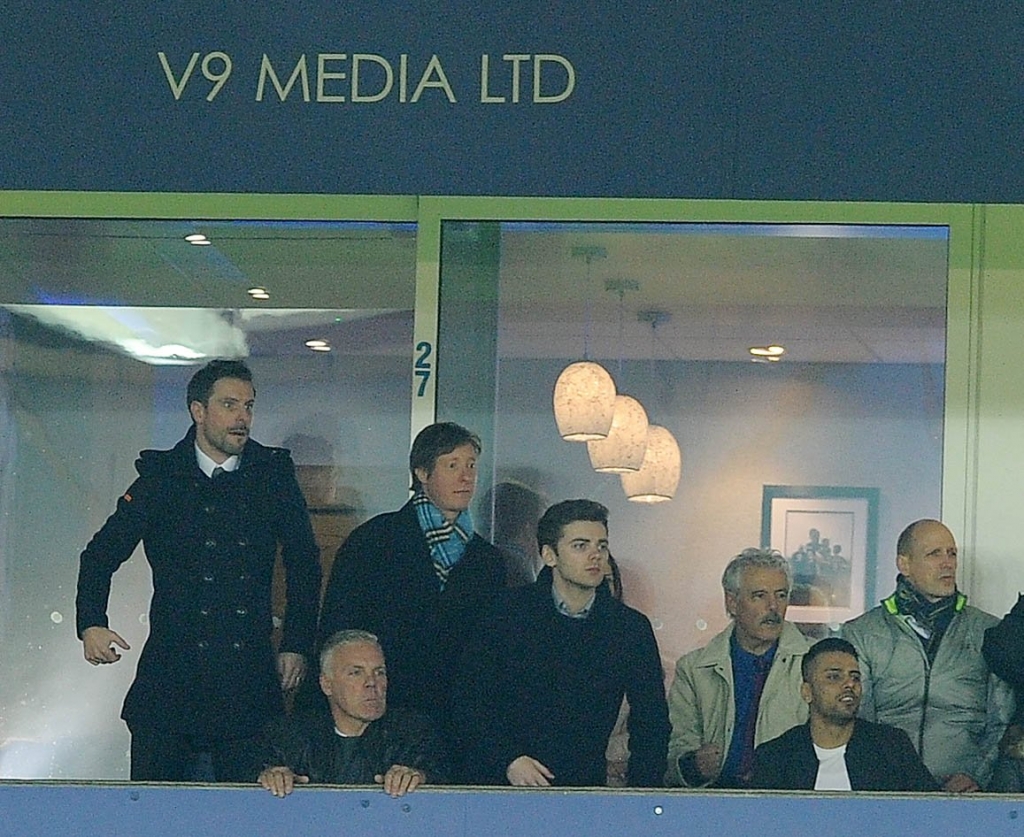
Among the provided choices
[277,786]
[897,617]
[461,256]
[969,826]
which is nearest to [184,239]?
[461,256]

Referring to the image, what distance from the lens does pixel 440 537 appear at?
5227mm

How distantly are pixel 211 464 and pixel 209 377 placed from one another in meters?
0.29

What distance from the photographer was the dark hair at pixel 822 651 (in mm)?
4980

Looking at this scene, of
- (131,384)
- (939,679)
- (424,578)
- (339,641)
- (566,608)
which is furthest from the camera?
(131,384)

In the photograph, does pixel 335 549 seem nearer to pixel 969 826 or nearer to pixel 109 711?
pixel 109 711

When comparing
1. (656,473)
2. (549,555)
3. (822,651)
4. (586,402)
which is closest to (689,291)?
(586,402)

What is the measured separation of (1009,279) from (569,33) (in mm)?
1811

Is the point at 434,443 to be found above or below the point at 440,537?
above

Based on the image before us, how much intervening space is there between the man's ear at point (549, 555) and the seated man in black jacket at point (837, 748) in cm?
75

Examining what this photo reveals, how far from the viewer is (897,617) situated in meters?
5.15

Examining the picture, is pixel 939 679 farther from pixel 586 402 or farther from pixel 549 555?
pixel 586 402

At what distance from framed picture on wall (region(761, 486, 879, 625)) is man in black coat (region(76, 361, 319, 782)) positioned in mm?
1389

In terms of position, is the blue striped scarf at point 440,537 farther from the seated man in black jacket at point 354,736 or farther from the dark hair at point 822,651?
the dark hair at point 822,651

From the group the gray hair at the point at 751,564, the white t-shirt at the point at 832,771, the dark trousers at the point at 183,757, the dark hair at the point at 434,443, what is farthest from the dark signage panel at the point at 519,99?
the dark trousers at the point at 183,757
